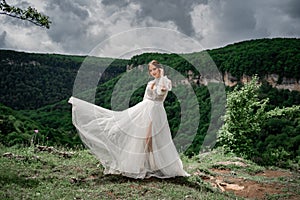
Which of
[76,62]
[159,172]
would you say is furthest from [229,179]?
[76,62]

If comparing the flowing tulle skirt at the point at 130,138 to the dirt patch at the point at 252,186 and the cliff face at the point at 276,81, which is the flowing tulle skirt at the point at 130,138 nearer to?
the dirt patch at the point at 252,186

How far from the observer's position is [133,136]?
25.6ft

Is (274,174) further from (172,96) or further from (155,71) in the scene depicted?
(172,96)

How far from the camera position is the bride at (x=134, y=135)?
25.4ft

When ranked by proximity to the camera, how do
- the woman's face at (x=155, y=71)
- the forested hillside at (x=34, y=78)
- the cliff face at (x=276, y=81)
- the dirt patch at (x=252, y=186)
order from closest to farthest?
the woman's face at (x=155, y=71) → the dirt patch at (x=252, y=186) → the cliff face at (x=276, y=81) → the forested hillside at (x=34, y=78)

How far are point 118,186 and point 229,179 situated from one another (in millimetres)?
3589

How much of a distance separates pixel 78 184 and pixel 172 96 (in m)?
14.5

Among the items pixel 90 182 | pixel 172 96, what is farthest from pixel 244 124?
pixel 172 96

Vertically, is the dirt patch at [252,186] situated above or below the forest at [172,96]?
below

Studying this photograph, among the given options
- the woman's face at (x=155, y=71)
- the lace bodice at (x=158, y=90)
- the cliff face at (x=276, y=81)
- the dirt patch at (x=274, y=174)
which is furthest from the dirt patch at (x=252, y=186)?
the cliff face at (x=276, y=81)

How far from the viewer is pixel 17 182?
708cm

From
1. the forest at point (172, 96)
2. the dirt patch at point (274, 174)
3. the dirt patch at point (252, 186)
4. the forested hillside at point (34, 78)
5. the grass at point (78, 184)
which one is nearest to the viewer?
the grass at point (78, 184)

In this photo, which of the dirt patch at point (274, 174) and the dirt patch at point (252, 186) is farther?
the dirt patch at point (274, 174)

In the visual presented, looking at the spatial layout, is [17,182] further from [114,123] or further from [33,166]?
[114,123]
